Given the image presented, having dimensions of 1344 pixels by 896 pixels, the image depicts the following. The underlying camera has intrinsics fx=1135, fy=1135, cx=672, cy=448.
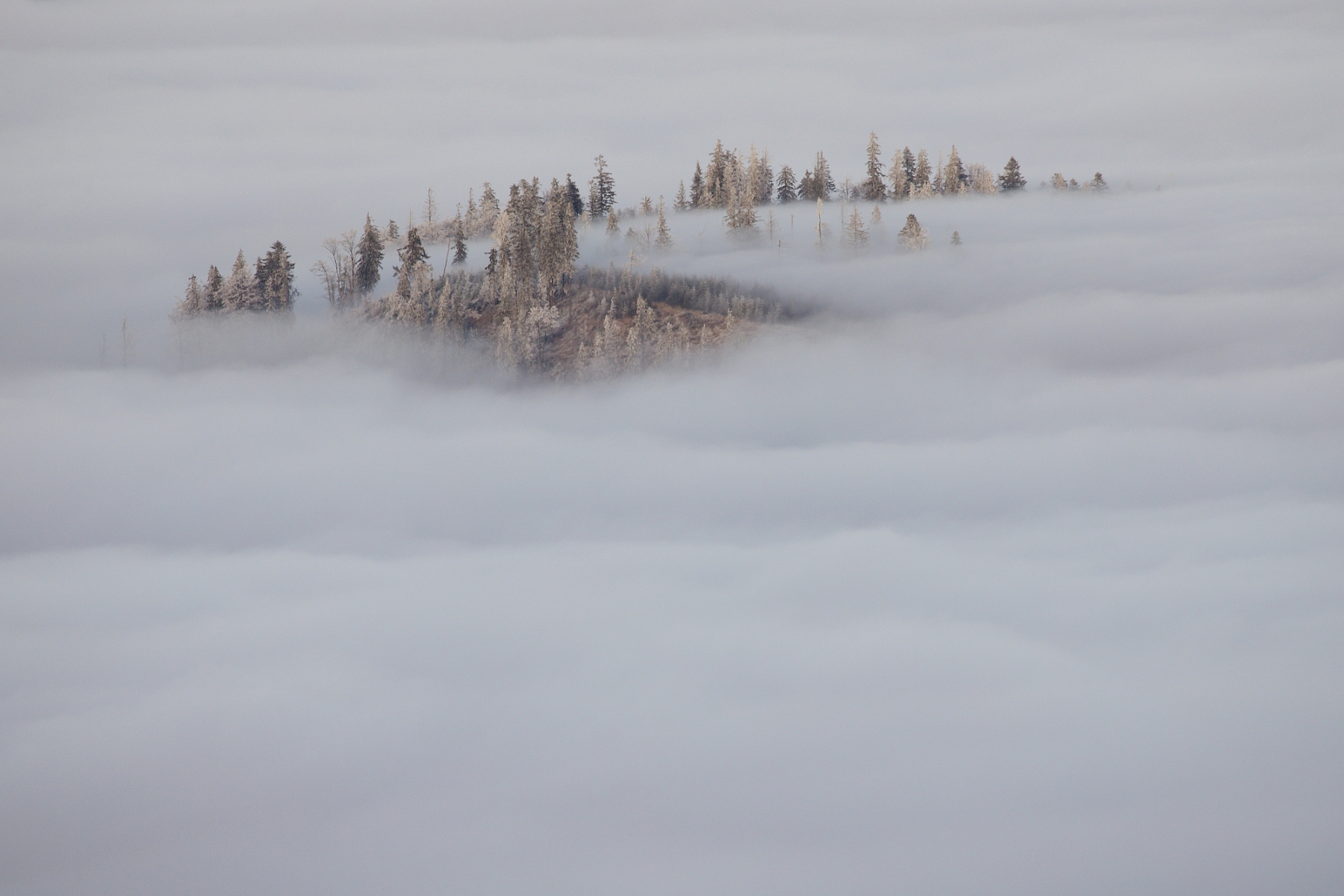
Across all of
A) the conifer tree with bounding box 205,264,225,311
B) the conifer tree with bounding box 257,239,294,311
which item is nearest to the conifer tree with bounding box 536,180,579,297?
the conifer tree with bounding box 257,239,294,311

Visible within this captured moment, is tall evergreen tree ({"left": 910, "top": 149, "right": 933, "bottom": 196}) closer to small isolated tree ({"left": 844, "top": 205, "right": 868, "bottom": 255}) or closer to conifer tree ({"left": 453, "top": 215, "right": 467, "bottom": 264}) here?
small isolated tree ({"left": 844, "top": 205, "right": 868, "bottom": 255})

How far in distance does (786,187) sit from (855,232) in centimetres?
1382

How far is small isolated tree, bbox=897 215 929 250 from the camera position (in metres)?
158

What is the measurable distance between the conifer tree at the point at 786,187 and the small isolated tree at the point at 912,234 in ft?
52.2

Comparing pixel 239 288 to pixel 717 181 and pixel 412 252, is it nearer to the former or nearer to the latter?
pixel 412 252

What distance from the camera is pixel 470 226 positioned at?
486 ft

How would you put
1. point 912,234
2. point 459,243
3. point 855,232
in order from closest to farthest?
point 459,243
point 855,232
point 912,234

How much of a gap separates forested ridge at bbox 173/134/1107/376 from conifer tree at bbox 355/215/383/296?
16 cm

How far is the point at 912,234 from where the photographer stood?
160 m

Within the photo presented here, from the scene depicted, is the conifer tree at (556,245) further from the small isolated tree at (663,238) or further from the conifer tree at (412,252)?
the conifer tree at (412,252)

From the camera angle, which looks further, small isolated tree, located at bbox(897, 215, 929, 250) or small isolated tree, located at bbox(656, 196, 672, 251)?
small isolated tree, located at bbox(897, 215, 929, 250)

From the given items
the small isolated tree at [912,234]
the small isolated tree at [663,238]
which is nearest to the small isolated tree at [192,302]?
the small isolated tree at [663,238]

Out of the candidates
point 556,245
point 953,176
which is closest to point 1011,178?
point 953,176

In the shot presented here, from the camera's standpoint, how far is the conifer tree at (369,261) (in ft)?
480
